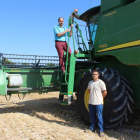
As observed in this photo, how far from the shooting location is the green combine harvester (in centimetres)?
343

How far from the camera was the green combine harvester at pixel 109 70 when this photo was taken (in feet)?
11.2

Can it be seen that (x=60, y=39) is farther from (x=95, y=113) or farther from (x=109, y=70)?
(x=95, y=113)

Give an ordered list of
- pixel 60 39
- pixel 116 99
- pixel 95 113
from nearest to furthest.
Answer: pixel 116 99, pixel 95 113, pixel 60 39

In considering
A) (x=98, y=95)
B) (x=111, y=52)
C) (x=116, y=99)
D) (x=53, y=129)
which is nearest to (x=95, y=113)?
(x=98, y=95)

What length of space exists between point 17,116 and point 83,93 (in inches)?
71.3

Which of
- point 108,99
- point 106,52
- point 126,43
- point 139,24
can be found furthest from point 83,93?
point 139,24

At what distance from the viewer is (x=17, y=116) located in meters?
4.59

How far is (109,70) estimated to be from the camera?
3.75 meters

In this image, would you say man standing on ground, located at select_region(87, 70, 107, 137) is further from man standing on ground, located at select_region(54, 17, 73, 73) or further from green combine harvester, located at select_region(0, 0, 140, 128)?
man standing on ground, located at select_region(54, 17, 73, 73)

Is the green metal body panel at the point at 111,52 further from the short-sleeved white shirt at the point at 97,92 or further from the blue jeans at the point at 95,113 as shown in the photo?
the blue jeans at the point at 95,113

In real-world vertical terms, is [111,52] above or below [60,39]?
below

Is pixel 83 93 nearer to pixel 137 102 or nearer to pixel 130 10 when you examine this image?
pixel 137 102

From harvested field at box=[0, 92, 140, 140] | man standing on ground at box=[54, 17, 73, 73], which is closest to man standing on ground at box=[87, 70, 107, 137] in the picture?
harvested field at box=[0, 92, 140, 140]

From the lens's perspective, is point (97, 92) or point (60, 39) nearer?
point (97, 92)
